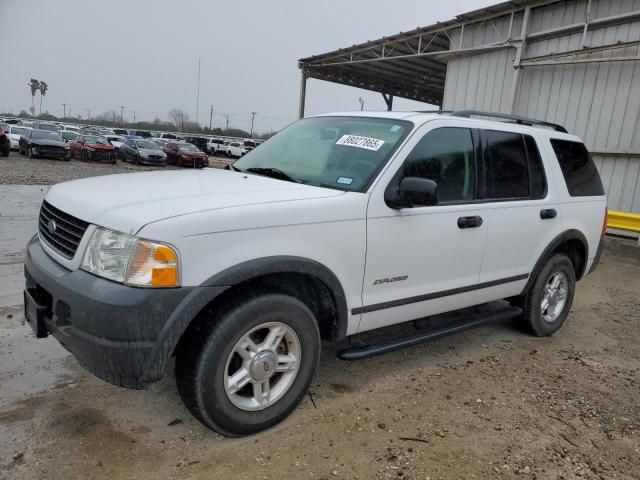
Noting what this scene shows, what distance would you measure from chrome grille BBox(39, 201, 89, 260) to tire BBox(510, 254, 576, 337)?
144 inches

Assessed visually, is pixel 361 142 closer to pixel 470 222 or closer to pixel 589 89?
pixel 470 222

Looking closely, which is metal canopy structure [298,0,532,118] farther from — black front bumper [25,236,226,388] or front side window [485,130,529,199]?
black front bumper [25,236,226,388]

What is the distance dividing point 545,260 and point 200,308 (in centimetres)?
330

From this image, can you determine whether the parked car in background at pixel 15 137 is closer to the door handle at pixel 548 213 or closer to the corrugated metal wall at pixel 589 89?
the corrugated metal wall at pixel 589 89

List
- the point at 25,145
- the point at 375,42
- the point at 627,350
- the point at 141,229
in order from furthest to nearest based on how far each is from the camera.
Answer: the point at 25,145 → the point at 375,42 → the point at 627,350 → the point at 141,229

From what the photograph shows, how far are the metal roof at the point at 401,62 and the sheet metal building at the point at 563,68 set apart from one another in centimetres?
6

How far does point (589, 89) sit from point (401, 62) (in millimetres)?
8974

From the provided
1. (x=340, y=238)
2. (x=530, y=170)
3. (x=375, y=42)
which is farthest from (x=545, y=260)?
(x=375, y=42)

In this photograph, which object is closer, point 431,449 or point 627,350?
point 431,449

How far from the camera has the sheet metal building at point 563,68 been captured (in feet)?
32.4

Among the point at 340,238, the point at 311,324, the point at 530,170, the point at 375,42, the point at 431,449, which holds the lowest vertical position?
the point at 431,449

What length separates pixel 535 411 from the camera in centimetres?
336

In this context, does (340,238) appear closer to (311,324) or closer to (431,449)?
(311,324)

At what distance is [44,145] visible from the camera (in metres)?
23.8
